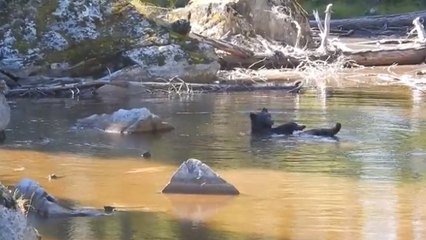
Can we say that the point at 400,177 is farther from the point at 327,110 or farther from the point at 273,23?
the point at 273,23

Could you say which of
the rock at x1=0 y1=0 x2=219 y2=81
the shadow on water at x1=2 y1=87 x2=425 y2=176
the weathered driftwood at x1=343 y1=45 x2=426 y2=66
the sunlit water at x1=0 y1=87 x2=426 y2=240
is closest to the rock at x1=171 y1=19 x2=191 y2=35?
the rock at x1=0 y1=0 x2=219 y2=81

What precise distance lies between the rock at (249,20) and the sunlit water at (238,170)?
A: 8.12m

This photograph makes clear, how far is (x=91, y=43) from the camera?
2234 centimetres

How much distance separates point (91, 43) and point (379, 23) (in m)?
19.8

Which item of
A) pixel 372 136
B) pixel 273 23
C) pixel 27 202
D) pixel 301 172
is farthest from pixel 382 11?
pixel 27 202

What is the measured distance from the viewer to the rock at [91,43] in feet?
71.9

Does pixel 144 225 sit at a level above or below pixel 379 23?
below

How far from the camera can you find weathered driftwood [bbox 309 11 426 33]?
3925 cm

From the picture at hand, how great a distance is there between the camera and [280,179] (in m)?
11.3

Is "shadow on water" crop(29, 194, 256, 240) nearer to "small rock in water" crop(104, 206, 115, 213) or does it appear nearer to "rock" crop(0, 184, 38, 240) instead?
"small rock in water" crop(104, 206, 115, 213)

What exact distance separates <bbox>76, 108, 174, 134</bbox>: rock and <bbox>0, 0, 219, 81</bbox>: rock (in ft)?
18.5

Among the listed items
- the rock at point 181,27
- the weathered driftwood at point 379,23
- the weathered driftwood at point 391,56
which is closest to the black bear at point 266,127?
the rock at point 181,27

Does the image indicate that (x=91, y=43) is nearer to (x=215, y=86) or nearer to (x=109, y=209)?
(x=215, y=86)

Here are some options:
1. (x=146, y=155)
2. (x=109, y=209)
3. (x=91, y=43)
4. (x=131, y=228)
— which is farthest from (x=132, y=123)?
(x=91, y=43)
